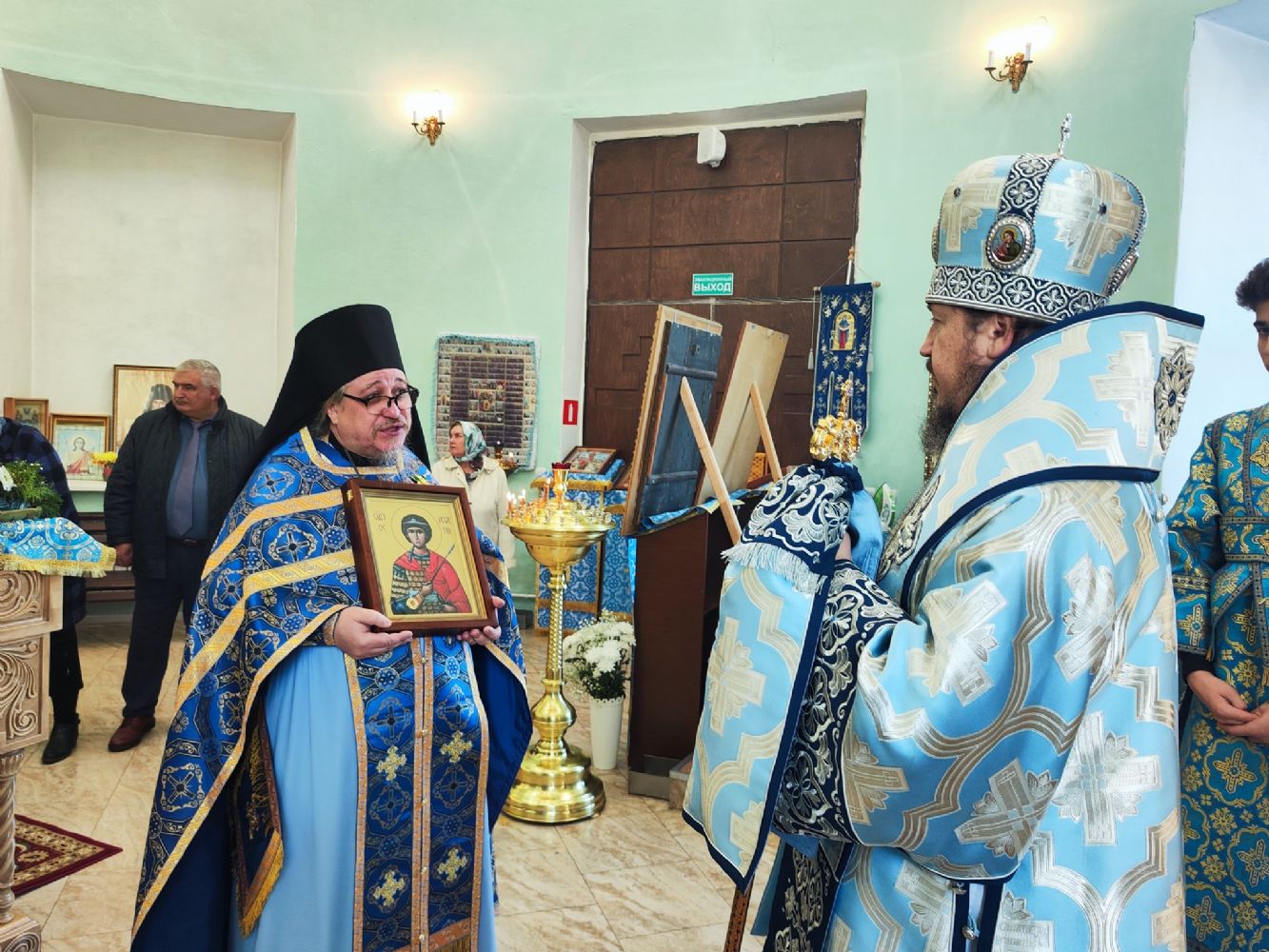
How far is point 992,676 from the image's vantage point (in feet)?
3.58

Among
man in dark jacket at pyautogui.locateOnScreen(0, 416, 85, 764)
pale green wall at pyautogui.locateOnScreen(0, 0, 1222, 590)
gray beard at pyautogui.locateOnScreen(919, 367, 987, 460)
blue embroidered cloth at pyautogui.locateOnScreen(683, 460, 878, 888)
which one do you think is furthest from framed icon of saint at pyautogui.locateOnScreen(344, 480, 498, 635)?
pale green wall at pyautogui.locateOnScreen(0, 0, 1222, 590)

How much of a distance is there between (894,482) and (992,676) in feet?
18.7

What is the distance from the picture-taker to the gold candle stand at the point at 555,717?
3928 mm

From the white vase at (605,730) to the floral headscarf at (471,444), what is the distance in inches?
115

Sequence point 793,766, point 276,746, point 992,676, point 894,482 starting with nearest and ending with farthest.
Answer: point 992,676 → point 793,766 → point 276,746 → point 894,482

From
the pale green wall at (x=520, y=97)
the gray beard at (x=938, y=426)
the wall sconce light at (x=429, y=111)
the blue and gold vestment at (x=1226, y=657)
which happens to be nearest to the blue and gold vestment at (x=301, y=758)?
the gray beard at (x=938, y=426)

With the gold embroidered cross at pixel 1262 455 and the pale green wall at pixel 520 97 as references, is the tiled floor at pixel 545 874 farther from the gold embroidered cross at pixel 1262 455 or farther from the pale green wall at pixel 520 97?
the pale green wall at pixel 520 97

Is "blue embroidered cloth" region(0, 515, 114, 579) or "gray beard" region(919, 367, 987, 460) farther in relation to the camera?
"blue embroidered cloth" region(0, 515, 114, 579)

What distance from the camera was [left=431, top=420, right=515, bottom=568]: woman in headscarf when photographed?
678cm

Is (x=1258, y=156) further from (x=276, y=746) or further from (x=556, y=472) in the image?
(x=276, y=746)

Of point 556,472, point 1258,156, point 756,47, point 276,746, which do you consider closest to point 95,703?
point 556,472

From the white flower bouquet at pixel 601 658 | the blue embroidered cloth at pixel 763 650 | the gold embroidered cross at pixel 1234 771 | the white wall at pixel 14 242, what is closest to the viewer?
the blue embroidered cloth at pixel 763 650

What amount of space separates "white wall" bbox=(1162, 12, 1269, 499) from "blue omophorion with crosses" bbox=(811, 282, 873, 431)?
6.48ft

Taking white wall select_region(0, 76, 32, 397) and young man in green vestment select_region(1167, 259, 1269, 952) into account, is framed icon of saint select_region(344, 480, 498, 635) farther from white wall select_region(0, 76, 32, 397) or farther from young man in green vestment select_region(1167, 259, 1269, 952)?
white wall select_region(0, 76, 32, 397)
